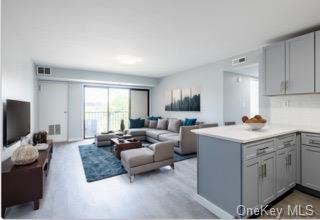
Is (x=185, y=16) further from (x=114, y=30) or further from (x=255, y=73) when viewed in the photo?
(x=255, y=73)

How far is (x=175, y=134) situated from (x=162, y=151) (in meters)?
1.91

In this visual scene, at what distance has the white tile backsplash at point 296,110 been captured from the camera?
2.85m

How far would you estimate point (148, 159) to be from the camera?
296 centimetres

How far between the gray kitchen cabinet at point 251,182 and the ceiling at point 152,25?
1912 millimetres

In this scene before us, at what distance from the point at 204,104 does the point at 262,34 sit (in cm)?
251

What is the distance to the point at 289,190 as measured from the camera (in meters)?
2.37

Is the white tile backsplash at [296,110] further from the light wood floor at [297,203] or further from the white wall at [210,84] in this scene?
the light wood floor at [297,203]

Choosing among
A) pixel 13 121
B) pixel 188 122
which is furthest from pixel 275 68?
pixel 13 121

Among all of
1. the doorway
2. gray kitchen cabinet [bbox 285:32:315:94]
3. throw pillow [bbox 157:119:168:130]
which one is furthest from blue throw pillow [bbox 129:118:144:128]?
gray kitchen cabinet [bbox 285:32:315:94]

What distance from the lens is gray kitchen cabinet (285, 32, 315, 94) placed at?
8.46 feet

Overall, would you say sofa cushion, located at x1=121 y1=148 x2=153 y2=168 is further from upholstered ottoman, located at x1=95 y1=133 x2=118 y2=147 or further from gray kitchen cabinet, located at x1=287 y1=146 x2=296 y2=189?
upholstered ottoman, located at x1=95 y1=133 x2=118 y2=147

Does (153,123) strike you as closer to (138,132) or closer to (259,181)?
(138,132)

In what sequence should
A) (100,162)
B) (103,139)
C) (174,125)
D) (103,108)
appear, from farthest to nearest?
(103,108)
(174,125)
(103,139)
(100,162)

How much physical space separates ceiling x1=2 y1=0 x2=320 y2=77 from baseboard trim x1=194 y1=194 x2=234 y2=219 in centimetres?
245
